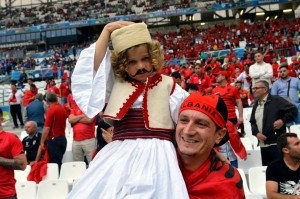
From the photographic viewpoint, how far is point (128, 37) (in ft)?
7.42

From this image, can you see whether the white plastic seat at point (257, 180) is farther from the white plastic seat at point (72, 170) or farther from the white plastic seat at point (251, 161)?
the white plastic seat at point (72, 170)

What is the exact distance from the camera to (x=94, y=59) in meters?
2.31

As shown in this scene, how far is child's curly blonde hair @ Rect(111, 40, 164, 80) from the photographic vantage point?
7.50ft

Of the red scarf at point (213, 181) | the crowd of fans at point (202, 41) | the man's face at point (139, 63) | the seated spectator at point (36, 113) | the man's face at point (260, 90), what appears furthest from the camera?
the crowd of fans at point (202, 41)

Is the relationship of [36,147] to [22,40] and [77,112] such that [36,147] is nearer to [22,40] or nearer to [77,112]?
[77,112]

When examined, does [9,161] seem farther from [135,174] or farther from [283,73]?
[283,73]

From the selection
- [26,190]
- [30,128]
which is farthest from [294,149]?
[30,128]

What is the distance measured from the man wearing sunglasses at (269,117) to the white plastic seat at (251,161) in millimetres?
414

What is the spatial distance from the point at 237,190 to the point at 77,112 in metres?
5.22

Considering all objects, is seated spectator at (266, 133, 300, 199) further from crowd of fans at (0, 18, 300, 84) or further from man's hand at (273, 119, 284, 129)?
crowd of fans at (0, 18, 300, 84)

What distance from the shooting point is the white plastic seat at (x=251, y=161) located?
603 centimetres

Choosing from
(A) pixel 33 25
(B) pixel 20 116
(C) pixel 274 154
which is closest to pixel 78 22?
(A) pixel 33 25

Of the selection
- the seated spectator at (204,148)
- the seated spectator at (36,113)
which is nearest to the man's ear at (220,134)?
the seated spectator at (204,148)

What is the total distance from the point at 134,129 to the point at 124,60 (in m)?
0.33
